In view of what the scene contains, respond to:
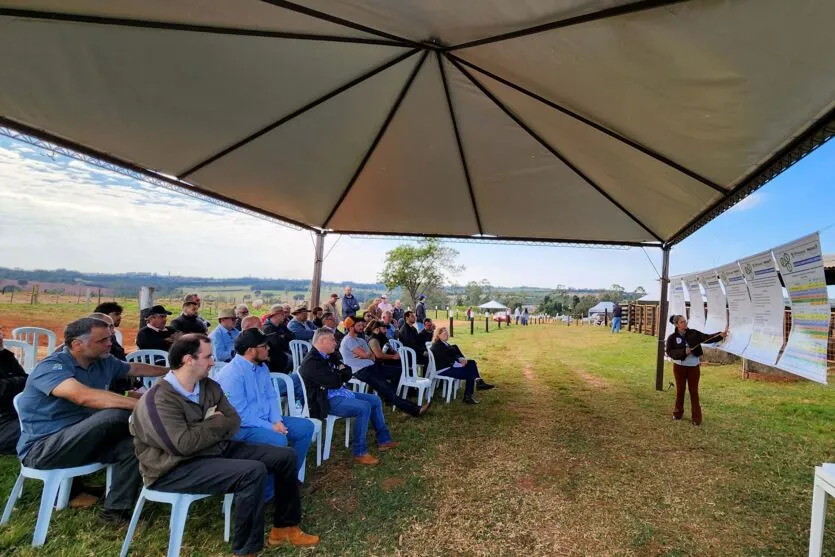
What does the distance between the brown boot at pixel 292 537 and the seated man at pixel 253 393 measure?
1.42ft

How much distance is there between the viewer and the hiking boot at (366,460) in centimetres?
385

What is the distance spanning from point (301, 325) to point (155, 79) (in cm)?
398

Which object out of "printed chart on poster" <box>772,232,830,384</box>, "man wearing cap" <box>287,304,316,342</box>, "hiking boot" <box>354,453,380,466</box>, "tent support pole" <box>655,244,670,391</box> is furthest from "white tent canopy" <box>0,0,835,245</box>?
"hiking boot" <box>354,453,380,466</box>

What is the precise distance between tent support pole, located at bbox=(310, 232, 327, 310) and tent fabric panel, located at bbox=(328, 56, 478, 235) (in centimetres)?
43

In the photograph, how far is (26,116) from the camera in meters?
3.59

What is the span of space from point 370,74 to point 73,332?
3.04 m

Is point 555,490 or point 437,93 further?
point 437,93

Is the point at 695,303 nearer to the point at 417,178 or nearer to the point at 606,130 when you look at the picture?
the point at 606,130

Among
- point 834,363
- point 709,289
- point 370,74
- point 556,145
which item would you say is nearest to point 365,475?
point 370,74

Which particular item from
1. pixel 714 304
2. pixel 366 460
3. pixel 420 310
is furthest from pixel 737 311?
pixel 420 310

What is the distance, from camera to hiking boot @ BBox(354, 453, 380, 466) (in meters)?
3.85

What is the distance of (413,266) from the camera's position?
147 feet

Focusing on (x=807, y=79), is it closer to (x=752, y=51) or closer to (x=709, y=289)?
(x=752, y=51)

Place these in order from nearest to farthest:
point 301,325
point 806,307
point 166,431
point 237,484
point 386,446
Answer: point 166,431 < point 237,484 < point 806,307 < point 386,446 < point 301,325
